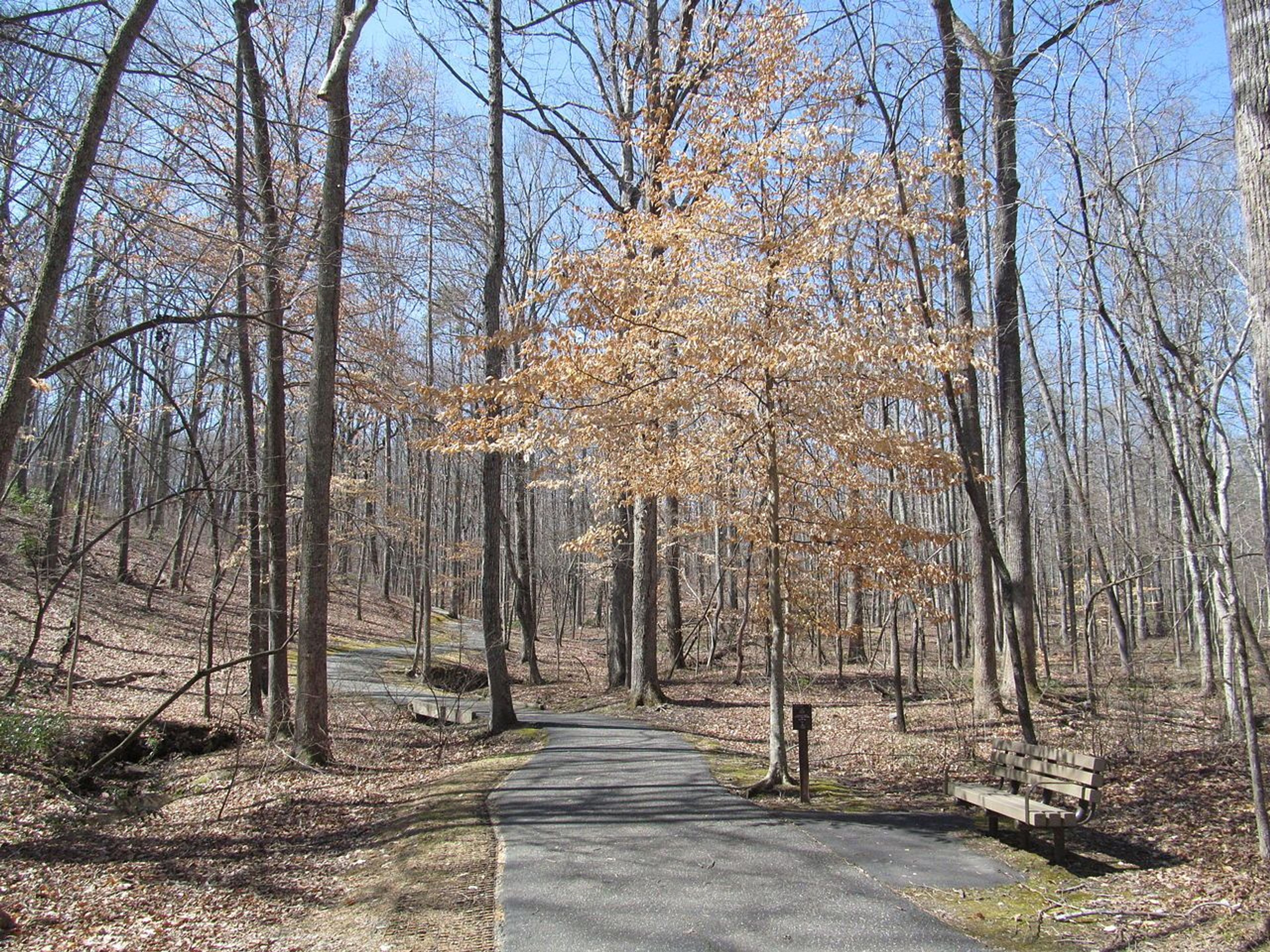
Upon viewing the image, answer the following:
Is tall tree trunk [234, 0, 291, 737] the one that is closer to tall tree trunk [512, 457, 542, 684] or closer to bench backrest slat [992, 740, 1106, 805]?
tall tree trunk [512, 457, 542, 684]

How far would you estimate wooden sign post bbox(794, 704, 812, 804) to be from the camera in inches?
287

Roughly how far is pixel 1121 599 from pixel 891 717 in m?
26.8

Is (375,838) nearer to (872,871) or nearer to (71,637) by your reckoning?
(872,871)

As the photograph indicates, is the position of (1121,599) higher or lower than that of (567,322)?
lower

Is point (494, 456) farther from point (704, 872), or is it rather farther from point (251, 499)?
point (704, 872)

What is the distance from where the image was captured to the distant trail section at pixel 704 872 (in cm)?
458

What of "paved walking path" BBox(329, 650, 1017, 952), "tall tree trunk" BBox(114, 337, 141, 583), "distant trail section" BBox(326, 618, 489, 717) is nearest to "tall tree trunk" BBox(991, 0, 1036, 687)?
"paved walking path" BBox(329, 650, 1017, 952)

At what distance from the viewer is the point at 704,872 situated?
559 cm

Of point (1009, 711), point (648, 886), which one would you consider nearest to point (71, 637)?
point (648, 886)

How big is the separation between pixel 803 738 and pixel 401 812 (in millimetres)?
4176

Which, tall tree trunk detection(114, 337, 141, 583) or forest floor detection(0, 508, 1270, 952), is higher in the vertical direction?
tall tree trunk detection(114, 337, 141, 583)

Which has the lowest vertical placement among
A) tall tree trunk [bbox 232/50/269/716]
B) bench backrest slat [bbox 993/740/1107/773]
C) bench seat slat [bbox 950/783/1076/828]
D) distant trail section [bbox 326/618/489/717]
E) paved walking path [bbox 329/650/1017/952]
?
distant trail section [bbox 326/618/489/717]

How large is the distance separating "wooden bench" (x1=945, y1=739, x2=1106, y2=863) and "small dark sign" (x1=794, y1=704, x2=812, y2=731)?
54.4 inches

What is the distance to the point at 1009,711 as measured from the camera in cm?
1152
